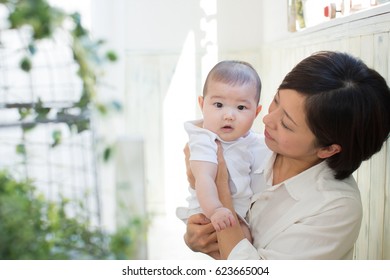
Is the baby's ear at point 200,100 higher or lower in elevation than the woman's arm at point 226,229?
higher

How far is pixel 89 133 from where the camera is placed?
3.13ft

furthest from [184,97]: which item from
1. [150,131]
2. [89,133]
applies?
[89,133]

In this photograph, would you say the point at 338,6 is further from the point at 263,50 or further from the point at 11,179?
the point at 11,179

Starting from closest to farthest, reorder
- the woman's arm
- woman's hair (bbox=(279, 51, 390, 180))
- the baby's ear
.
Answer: woman's hair (bbox=(279, 51, 390, 180))
the woman's arm
the baby's ear

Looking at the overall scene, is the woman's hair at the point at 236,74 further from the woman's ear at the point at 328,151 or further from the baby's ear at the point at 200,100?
the woman's ear at the point at 328,151

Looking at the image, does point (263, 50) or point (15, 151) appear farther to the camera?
point (263, 50)

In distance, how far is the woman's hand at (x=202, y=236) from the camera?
1.01 metres

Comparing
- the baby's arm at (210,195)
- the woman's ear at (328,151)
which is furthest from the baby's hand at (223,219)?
the woman's ear at (328,151)

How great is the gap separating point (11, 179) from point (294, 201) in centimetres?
58

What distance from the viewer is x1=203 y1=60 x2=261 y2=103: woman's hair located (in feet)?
3.27

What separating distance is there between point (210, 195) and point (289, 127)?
225 millimetres

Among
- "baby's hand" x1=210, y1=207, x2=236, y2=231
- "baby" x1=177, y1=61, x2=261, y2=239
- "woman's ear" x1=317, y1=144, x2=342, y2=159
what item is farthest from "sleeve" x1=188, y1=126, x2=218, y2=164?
"woman's ear" x1=317, y1=144, x2=342, y2=159

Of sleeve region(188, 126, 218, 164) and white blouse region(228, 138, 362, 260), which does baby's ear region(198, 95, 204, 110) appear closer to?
sleeve region(188, 126, 218, 164)

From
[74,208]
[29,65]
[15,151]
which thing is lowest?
[74,208]
